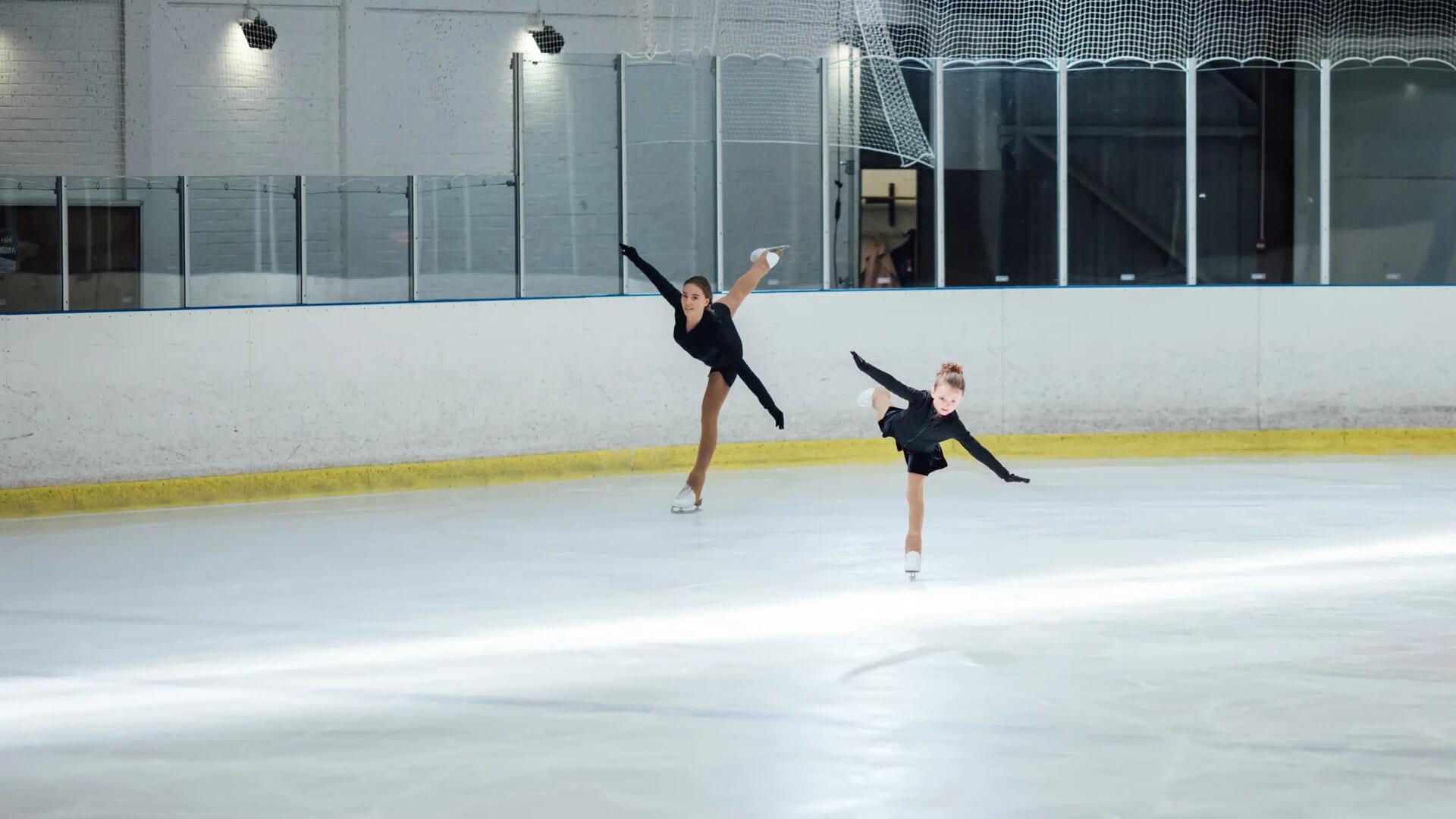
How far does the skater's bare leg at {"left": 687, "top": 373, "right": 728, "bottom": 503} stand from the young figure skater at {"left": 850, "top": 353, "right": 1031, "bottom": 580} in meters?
2.13

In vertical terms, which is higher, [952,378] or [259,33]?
[259,33]

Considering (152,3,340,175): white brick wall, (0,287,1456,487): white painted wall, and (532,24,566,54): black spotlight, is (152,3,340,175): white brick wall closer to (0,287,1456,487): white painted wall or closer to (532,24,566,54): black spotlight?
(532,24,566,54): black spotlight

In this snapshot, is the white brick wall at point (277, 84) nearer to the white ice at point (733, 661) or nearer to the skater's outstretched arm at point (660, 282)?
the skater's outstretched arm at point (660, 282)

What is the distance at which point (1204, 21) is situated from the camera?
12.6 meters

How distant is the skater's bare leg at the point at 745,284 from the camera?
30.0ft

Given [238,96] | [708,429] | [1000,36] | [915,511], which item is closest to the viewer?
[915,511]

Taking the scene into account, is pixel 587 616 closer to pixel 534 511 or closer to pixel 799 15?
pixel 534 511

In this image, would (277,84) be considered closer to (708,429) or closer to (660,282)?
(660,282)

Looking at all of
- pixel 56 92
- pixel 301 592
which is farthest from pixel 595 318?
pixel 56 92

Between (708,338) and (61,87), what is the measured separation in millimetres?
8770

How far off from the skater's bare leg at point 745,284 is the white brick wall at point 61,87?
26.8 feet

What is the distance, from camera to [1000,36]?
1221cm

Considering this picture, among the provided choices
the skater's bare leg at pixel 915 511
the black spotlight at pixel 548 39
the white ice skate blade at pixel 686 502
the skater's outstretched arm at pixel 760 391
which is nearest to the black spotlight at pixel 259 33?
the black spotlight at pixel 548 39

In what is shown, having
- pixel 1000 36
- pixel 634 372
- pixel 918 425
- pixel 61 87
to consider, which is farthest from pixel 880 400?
pixel 61 87
